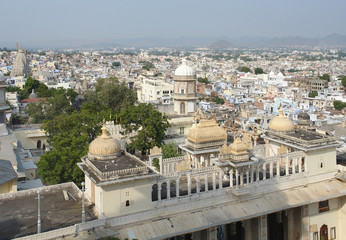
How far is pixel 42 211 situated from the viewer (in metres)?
16.3

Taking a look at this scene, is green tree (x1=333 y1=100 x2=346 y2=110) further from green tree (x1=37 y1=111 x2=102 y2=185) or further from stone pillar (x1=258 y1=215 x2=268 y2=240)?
stone pillar (x1=258 y1=215 x2=268 y2=240)

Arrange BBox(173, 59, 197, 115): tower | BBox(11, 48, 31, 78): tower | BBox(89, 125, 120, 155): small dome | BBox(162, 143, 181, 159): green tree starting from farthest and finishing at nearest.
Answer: BBox(11, 48, 31, 78): tower
BBox(173, 59, 197, 115): tower
BBox(162, 143, 181, 159): green tree
BBox(89, 125, 120, 155): small dome

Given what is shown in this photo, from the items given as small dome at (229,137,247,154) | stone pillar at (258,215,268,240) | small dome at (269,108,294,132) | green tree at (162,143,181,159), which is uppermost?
small dome at (269,108,294,132)

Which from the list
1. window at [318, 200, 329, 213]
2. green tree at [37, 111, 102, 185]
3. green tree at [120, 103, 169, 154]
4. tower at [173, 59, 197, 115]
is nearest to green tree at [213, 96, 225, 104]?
tower at [173, 59, 197, 115]

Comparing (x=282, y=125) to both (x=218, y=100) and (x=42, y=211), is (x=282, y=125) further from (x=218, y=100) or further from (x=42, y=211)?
(x=218, y=100)

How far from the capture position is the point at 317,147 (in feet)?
68.3

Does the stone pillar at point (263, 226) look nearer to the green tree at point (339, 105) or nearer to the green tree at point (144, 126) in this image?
the green tree at point (144, 126)

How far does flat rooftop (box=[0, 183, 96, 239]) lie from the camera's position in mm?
15039

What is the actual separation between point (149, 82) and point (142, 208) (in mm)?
53466

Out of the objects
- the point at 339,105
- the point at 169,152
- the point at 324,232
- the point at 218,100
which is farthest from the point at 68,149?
the point at 339,105

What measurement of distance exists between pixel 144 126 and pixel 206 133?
39.1 ft

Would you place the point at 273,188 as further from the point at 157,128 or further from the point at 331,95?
the point at 331,95

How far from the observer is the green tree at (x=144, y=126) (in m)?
31.1

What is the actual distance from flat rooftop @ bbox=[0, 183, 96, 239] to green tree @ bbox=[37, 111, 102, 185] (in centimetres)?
496
